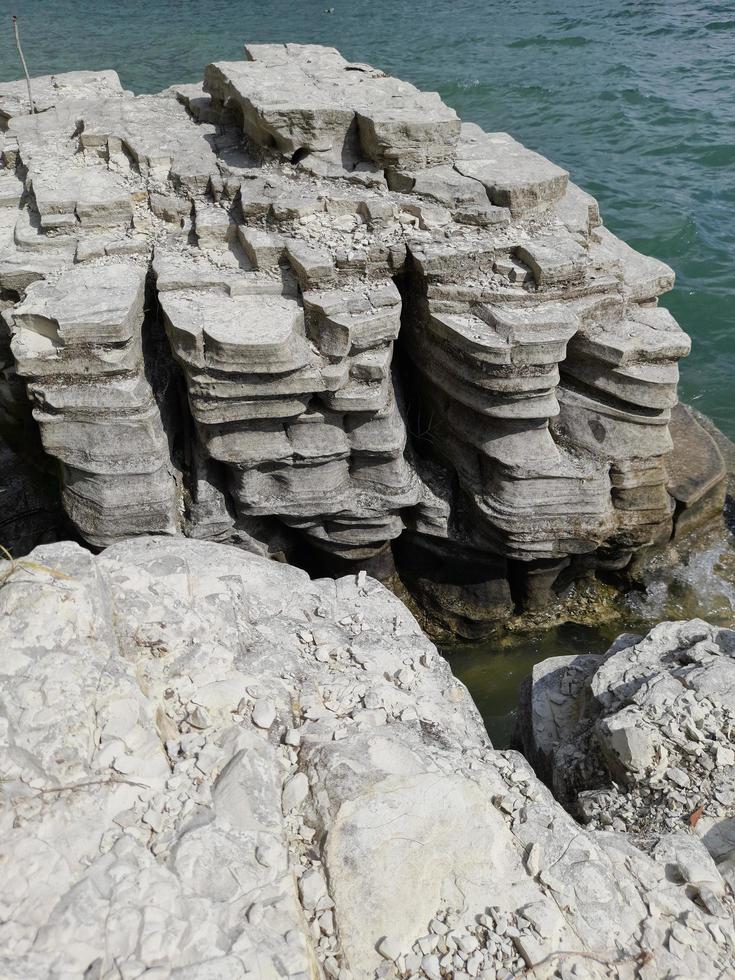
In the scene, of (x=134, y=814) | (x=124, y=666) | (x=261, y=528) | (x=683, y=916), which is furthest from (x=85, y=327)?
(x=683, y=916)

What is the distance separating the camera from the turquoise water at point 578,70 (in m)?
11.6

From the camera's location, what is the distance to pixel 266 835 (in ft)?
9.98

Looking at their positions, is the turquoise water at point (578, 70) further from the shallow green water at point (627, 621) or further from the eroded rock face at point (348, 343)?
the eroded rock face at point (348, 343)

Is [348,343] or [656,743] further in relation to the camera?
[348,343]

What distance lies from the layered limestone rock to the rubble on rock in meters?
0.33

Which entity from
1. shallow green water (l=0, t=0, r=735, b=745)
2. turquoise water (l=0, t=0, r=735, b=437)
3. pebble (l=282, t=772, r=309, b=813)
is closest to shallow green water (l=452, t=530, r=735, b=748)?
shallow green water (l=0, t=0, r=735, b=745)

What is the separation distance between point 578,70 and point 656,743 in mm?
15819

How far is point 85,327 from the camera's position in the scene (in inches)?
196

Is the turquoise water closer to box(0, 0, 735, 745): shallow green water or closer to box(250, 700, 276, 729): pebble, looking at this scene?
box(0, 0, 735, 745): shallow green water

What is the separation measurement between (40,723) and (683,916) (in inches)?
92.6

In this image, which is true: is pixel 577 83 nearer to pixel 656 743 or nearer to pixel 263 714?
pixel 656 743

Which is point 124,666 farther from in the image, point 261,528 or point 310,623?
point 261,528

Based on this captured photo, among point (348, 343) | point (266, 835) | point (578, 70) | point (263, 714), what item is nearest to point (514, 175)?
point (348, 343)

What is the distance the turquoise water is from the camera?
A: 458 inches
